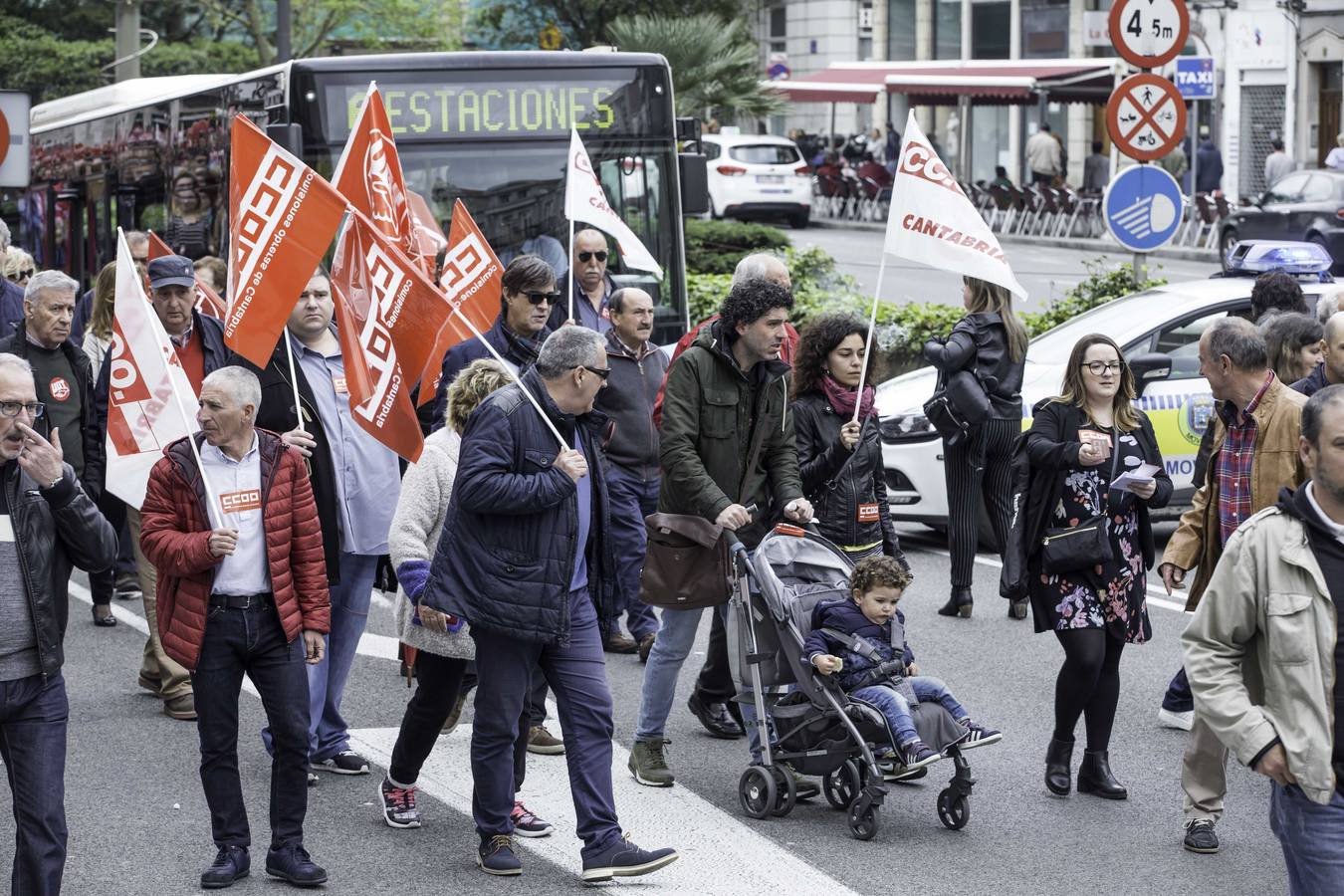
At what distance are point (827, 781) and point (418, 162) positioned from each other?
6310 millimetres

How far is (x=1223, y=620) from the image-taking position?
181 inches

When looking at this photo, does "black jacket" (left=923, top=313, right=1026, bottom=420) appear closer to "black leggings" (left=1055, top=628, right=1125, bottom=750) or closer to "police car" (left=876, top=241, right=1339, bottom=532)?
"police car" (left=876, top=241, right=1339, bottom=532)

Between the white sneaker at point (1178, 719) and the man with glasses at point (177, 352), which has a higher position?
the man with glasses at point (177, 352)

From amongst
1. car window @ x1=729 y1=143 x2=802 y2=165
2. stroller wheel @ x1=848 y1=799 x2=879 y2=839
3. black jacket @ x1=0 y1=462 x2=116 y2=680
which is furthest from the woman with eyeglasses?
car window @ x1=729 y1=143 x2=802 y2=165

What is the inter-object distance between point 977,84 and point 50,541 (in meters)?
35.3

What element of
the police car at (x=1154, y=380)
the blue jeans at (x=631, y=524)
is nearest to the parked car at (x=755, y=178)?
the police car at (x=1154, y=380)

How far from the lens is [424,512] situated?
21.9 feet

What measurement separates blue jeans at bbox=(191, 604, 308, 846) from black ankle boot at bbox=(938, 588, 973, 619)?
4825 millimetres

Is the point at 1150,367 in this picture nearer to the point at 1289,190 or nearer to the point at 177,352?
the point at 177,352

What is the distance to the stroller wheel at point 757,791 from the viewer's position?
22.2 feet

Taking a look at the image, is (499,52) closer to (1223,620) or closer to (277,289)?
(277,289)

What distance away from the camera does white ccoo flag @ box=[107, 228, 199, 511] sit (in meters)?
6.56

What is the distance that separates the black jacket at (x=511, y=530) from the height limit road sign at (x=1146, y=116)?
859cm

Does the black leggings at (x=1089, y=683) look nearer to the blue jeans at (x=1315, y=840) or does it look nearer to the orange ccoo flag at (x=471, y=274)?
the blue jeans at (x=1315, y=840)
